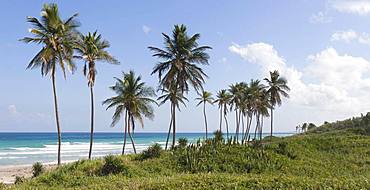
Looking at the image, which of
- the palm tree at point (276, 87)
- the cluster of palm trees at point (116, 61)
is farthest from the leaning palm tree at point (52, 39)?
the palm tree at point (276, 87)

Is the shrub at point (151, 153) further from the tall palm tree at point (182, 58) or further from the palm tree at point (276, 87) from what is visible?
the palm tree at point (276, 87)

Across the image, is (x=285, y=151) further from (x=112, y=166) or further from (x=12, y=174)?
(x=12, y=174)

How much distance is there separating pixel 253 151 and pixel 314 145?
8.57 m

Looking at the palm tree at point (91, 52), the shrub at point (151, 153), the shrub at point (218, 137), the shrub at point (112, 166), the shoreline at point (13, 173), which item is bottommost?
the shoreline at point (13, 173)

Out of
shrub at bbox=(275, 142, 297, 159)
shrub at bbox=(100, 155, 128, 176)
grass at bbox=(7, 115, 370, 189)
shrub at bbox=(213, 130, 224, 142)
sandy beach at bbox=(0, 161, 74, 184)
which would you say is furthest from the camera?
sandy beach at bbox=(0, 161, 74, 184)

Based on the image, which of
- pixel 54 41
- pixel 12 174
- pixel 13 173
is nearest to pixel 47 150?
pixel 13 173

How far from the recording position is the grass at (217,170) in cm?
1063

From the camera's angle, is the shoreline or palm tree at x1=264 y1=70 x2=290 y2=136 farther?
palm tree at x1=264 y1=70 x2=290 y2=136

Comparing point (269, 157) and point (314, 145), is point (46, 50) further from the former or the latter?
point (314, 145)

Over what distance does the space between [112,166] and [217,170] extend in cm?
414

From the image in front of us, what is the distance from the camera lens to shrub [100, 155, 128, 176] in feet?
50.1

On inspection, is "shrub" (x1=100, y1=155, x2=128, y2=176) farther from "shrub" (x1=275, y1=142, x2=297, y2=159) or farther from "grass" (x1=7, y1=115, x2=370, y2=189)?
"shrub" (x1=275, y1=142, x2=297, y2=159)

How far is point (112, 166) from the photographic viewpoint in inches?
613

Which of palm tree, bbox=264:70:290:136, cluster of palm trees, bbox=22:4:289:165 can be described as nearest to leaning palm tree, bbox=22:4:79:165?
cluster of palm trees, bbox=22:4:289:165
